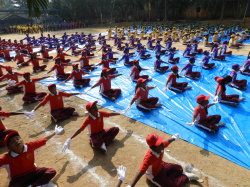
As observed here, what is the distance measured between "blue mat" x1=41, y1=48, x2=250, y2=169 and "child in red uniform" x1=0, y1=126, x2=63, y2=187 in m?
3.20

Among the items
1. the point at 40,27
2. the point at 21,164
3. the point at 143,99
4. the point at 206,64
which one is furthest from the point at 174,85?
the point at 40,27

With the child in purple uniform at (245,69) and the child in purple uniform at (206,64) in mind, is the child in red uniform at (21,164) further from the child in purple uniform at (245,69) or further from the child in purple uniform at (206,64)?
the child in purple uniform at (245,69)

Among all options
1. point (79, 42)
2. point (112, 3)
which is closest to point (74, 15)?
point (112, 3)

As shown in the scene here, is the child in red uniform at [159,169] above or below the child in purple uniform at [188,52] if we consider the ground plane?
below

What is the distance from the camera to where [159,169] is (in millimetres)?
3084

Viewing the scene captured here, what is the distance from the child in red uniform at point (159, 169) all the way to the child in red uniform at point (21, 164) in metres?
1.87

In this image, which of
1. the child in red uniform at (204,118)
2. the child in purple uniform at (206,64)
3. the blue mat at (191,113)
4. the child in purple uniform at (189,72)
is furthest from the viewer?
the child in purple uniform at (206,64)

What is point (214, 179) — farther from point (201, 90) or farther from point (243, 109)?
point (201, 90)

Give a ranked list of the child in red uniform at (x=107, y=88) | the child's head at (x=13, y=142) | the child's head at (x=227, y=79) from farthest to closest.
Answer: the child in red uniform at (x=107, y=88), the child's head at (x=227, y=79), the child's head at (x=13, y=142)

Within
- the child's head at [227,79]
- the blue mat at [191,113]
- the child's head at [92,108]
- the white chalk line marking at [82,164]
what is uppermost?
the child's head at [227,79]

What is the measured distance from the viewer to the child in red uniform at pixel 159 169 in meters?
2.78

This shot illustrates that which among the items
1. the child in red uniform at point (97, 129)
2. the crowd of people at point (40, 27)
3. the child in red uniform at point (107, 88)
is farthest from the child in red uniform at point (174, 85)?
the crowd of people at point (40, 27)

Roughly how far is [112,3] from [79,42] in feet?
83.8

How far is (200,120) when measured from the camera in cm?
478
